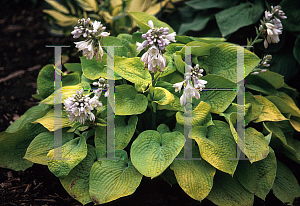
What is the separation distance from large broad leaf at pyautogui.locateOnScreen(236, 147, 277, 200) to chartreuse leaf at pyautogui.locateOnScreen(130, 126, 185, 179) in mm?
505

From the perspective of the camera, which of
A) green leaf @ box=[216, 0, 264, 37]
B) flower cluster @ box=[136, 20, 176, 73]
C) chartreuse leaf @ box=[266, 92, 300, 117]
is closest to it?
flower cluster @ box=[136, 20, 176, 73]

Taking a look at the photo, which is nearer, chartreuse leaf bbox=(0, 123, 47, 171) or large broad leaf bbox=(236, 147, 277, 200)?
large broad leaf bbox=(236, 147, 277, 200)

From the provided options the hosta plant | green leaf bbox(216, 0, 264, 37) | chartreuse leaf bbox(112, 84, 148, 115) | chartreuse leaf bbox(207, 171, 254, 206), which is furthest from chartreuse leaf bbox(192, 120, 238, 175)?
green leaf bbox(216, 0, 264, 37)

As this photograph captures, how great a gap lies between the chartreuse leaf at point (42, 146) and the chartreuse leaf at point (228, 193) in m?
1.03

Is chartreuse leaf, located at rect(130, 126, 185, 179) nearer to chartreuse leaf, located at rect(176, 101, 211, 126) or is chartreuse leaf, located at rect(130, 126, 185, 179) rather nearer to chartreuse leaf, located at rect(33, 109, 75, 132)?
chartreuse leaf, located at rect(176, 101, 211, 126)

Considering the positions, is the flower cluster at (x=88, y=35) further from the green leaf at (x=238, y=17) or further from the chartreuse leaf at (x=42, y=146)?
the green leaf at (x=238, y=17)

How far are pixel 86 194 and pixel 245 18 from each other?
7.55 ft

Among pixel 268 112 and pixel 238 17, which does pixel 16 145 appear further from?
pixel 238 17

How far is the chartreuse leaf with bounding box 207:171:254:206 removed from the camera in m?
1.67

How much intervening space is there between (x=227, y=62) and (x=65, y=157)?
132 cm

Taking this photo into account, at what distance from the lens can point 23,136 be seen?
197 cm

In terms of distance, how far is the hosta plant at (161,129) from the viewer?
153cm

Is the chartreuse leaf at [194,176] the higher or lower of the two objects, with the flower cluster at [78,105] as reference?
lower

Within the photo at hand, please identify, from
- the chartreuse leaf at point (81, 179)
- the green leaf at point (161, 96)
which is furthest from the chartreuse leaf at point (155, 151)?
the chartreuse leaf at point (81, 179)
